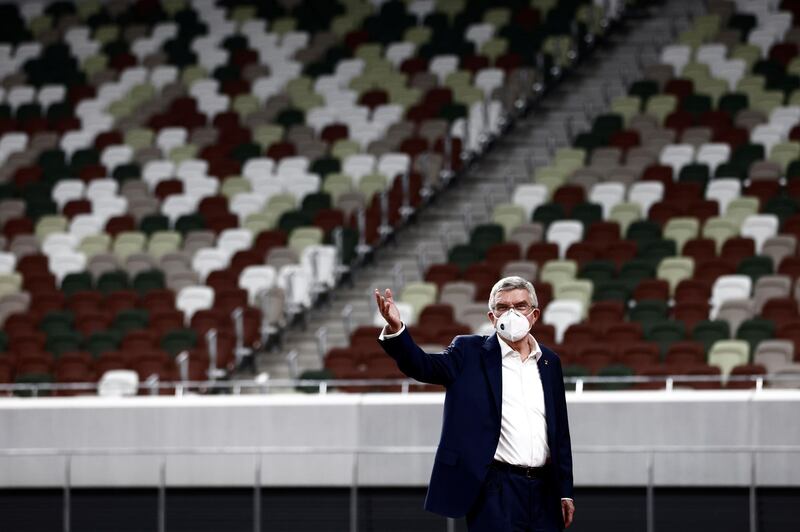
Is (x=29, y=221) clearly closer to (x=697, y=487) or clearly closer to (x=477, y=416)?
(x=697, y=487)

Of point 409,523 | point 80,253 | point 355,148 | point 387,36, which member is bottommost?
point 409,523

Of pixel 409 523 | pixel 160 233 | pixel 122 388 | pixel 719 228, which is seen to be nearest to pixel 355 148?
pixel 160 233

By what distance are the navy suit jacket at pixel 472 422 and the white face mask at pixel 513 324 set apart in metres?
0.19

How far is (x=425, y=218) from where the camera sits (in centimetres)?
1889

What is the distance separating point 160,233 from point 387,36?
6194mm

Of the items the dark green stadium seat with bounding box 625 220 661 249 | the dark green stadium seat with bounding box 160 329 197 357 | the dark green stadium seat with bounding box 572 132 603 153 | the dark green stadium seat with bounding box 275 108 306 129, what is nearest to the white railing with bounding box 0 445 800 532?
the dark green stadium seat with bounding box 160 329 197 357

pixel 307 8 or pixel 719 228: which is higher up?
pixel 307 8

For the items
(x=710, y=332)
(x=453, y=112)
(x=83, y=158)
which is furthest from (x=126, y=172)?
(x=710, y=332)

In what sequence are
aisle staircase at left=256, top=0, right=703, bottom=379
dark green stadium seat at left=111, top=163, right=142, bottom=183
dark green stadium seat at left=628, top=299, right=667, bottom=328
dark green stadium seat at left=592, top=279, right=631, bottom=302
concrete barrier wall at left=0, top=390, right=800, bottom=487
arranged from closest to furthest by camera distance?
concrete barrier wall at left=0, top=390, right=800, bottom=487, dark green stadium seat at left=628, top=299, right=667, bottom=328, dark green stadium seat at left=592, top=279, right=631, bottom=302, aisle staircase at left=256, top=0, right=703, bottom=379, dark green stadium seat at left=111, top=163, right=142, bottom=183

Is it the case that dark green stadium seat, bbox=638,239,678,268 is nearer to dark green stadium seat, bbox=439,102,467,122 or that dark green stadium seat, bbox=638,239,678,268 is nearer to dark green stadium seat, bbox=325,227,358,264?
dark green stadium seat, bbox=325,227,358,264

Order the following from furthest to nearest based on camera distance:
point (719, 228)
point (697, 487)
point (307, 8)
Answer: point (307, 8) < point (719, 228) < point (697, 487)

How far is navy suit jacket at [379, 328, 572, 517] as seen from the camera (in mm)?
5684

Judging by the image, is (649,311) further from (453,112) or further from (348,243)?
(453,112)

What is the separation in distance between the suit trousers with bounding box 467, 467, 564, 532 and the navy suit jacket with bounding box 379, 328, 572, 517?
43 mm
